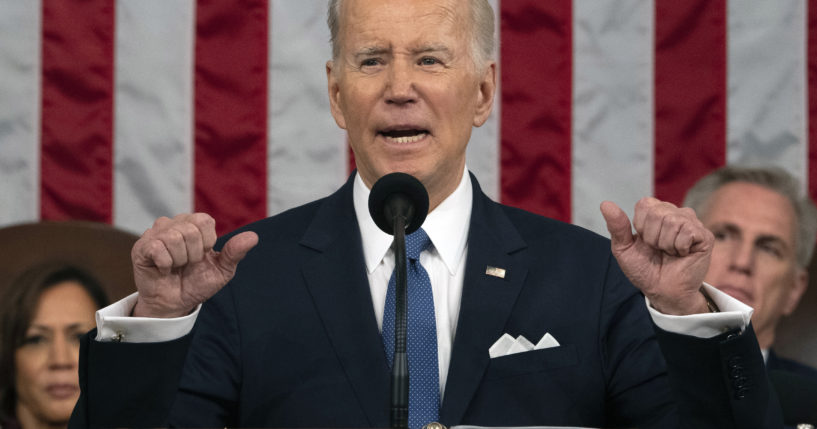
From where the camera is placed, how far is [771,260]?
2953mm

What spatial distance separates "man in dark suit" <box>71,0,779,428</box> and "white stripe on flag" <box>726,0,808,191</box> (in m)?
1.17

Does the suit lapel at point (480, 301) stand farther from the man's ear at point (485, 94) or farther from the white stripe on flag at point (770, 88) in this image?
the white stripe on flag at point (770, 88)

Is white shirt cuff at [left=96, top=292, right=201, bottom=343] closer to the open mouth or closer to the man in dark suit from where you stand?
the man in dark suit

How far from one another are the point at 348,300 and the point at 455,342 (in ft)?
0.74

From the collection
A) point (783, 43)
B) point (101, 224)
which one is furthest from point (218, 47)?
point (783, 43)

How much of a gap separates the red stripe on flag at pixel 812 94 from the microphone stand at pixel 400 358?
216 centimetres

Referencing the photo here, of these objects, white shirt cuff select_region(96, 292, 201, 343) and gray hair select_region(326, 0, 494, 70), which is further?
gray hair select_region(326, 0, 494, 70)

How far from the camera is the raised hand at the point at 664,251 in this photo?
1583 millimetres

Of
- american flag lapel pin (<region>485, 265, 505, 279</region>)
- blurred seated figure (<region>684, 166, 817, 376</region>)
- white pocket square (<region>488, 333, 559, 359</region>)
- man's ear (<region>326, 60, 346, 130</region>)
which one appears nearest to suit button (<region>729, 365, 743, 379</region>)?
white pocket square (<region>488, 333, 559, 359</region>)

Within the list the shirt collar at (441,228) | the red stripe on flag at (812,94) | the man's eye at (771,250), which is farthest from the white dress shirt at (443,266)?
the red stripe on flag at (812,94)

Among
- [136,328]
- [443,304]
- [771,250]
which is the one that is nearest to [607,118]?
[771,250]

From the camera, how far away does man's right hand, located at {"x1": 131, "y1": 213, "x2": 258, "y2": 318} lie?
154 centimetres

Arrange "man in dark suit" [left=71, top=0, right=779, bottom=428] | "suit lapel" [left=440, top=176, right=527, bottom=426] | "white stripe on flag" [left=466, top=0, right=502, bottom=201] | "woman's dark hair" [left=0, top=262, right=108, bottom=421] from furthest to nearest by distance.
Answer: "white stripe on flag" [left=466, top=0, right=502, bottom=201]
"woman's dark hair" [left=0, top=262, right=108, bottom=421]
"suit lapel" [left=440, top=176, right=527, bottom=426]
"man in dark suit" [left=71, top=0, right=779, bottom=428]

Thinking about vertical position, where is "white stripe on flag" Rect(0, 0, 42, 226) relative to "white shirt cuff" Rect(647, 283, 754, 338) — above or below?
above
